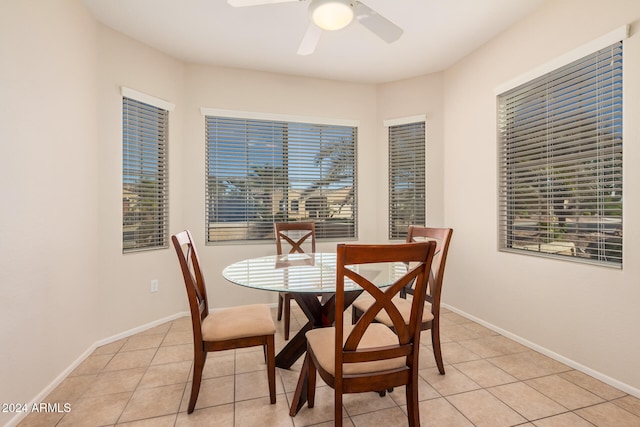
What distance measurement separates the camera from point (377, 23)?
192 centimetres

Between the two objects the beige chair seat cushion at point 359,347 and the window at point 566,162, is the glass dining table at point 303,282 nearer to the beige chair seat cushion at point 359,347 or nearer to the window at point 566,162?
the beige chair seat cushion at point 359,347

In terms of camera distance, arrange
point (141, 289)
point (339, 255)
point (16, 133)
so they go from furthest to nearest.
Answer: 1. point (141, 289)
2. point (16, 133)
3. point (339, 255)

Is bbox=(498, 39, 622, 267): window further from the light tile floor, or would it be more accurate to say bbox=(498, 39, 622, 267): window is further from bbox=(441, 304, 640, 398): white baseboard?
the light tile floor

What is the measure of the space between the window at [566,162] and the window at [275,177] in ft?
5.68

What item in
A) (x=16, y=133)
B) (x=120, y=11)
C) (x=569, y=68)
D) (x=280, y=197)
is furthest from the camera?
(x=280, y=197)

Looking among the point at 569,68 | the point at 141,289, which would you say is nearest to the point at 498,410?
the point at 569,68

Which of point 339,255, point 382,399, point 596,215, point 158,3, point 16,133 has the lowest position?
point 382,399

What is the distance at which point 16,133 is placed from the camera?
1691 mm

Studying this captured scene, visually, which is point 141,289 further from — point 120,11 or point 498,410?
point 498,410

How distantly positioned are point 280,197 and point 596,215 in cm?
282

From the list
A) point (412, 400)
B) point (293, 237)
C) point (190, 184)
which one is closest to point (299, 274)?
point (412, 400)

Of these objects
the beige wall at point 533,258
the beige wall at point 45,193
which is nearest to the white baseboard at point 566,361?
the beige wall at point 533,258

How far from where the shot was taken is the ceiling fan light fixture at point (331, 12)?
1671 mm

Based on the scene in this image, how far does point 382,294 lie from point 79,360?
241 centimetres
